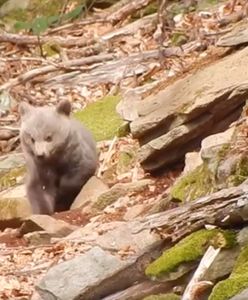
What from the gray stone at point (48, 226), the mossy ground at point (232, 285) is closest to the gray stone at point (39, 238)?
the gray stone at point (48, 226)

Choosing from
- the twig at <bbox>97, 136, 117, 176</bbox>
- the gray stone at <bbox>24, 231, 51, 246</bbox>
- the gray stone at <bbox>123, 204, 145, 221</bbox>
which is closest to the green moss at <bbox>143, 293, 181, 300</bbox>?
the gray stone at <bbox>123, 204, 145, 221</bbox>

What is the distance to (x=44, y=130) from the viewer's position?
985 cm

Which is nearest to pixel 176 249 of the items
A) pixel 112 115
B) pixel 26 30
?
pixel 112 115

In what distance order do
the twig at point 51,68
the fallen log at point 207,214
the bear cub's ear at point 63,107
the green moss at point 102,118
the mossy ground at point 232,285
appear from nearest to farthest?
the mossy ground at point 232,285
the fallen log at point 207,214
the bear cub's ear at point 63,107
the green moss at point 102,118
the twig at point 51,68

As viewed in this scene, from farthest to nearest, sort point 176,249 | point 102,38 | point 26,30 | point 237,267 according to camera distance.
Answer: point 26,30, point 102,38, point 176,249, point 237,267

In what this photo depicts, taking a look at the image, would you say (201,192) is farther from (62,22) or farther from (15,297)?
(62,22)

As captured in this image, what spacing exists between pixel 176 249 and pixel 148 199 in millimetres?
2895

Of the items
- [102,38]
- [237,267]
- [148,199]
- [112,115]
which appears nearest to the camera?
[237,267]

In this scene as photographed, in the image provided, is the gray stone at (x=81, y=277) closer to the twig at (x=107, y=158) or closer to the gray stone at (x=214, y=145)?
the gray stone at (x=214, y=145)

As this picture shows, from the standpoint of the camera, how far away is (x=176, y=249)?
222 inches

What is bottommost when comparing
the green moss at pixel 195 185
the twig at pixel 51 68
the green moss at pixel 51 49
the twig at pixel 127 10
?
the twig at pixel 51 68

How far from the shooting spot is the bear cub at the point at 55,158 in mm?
9875

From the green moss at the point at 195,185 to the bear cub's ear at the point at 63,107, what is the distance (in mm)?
2941

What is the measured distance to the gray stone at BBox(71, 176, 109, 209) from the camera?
9477mm
